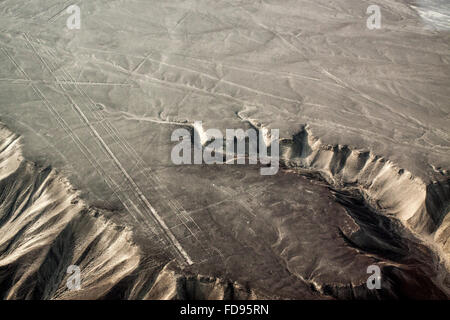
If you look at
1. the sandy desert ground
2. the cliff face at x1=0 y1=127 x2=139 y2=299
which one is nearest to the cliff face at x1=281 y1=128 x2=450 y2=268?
the sandy desert ground

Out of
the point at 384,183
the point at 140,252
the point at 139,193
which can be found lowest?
the point at 384,183

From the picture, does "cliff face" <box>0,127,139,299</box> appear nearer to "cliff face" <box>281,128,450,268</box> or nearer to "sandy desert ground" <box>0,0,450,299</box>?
"sandy desert ground" <box>0,0,450,299</box>

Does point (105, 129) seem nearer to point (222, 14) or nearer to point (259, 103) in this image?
point (259, 103)

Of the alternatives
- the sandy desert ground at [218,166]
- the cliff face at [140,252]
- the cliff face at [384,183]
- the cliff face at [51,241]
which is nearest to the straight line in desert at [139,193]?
the sandy desert ground at [218,166]

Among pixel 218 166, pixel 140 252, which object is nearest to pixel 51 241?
pixel 140 252

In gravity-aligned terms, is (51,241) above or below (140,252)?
below

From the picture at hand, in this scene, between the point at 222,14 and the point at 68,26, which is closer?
the point at 68,26

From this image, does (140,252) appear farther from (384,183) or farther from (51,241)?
(384,183)

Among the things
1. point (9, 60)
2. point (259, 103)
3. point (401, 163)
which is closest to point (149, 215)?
point (259, 103)

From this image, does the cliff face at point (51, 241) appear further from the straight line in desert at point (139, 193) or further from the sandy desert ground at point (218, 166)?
the straight line in desert at point (139, 193)

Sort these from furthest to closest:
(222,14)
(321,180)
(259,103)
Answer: (222,14)
(259,103)
(321,180)
